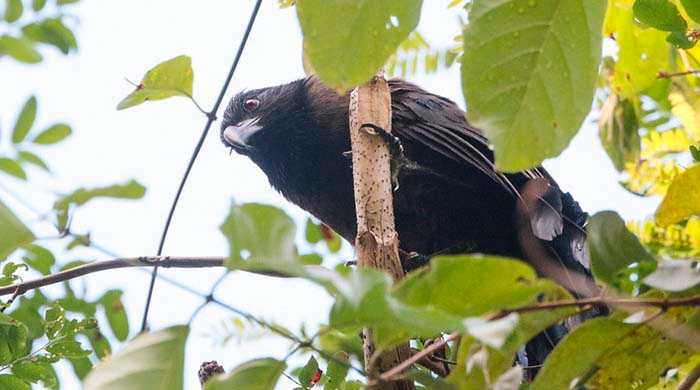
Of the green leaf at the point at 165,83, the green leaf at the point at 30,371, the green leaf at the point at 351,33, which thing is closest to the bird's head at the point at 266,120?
the green leaf at the point at 30,371

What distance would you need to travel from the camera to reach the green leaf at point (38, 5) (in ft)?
8.18

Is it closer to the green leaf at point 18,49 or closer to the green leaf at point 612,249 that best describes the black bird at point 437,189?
the green leaf at point 18,49

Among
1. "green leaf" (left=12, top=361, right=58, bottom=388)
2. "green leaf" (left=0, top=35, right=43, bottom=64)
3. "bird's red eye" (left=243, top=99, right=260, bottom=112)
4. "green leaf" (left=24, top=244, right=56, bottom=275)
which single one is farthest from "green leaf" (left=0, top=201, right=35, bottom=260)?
"bird's red eye" (left=243, top=99, right=260, bottom=112)

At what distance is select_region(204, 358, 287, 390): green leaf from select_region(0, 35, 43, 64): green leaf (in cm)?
178

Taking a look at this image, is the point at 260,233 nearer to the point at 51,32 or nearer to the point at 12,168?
the point at 12,168

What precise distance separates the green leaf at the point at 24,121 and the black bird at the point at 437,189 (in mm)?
1023

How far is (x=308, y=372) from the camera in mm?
1788

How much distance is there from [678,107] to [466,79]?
104 centimetres

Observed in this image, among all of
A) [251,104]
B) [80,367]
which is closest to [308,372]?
[80,367]

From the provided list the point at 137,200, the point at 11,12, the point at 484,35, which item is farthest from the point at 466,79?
the point at 11,12

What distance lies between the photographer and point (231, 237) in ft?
2.79

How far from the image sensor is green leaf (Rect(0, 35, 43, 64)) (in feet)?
8.18

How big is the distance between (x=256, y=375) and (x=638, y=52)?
131 cm

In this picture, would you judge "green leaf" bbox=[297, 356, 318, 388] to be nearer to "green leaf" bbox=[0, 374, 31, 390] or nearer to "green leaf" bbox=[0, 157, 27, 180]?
"green leaf" bbox=[0, 374, 31, 390]
